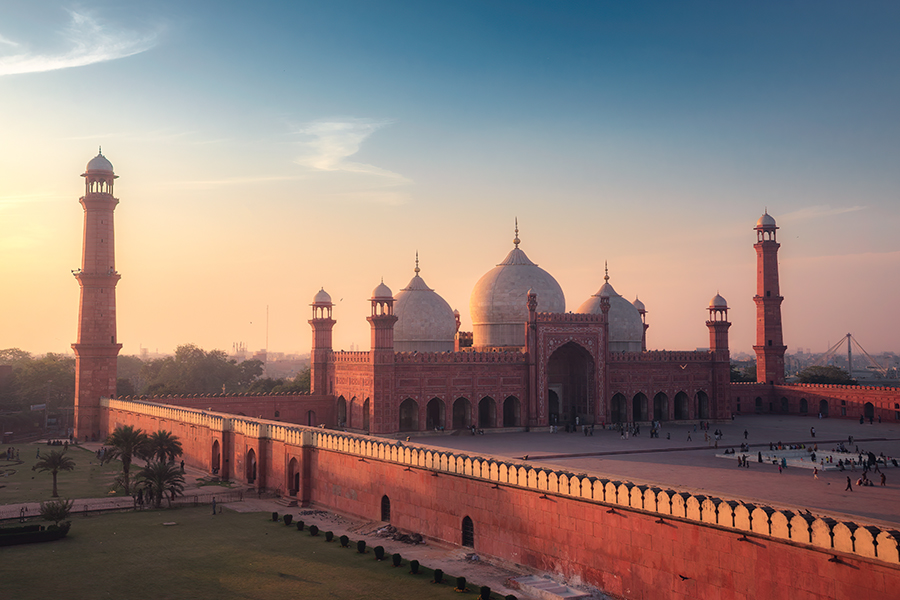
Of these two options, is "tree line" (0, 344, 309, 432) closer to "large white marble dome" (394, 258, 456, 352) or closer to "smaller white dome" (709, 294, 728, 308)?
"large white marble dome" (394, 258, 456, 352)

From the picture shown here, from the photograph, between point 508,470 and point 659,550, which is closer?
point 659,550

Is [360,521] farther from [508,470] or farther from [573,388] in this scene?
[573,388]

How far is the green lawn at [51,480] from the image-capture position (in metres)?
24.0

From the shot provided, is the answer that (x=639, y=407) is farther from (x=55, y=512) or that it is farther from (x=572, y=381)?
(x=55, y=512)

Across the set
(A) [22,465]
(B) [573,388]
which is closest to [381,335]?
(B) [573,388]

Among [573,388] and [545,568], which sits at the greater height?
[573,388]

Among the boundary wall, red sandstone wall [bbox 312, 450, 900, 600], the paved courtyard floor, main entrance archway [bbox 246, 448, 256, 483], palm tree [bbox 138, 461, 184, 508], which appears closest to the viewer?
the boundary wall

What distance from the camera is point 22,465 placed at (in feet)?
98.6

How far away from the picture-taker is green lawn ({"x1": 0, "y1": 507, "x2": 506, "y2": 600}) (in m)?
15.0

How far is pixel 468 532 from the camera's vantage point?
1784 cm

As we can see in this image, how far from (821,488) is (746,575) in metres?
11.1

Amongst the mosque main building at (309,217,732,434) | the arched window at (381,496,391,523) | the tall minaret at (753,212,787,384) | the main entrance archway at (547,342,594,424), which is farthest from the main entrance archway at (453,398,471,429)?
the tall minaret at (753,212,787,384)

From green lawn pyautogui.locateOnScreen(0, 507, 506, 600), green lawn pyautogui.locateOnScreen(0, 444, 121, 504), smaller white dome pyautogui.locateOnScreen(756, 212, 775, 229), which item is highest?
smaller white dome pyautogui.locateOnScreen(756, 212, 775, 229)

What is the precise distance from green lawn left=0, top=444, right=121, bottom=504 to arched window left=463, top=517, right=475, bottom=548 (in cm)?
1267
